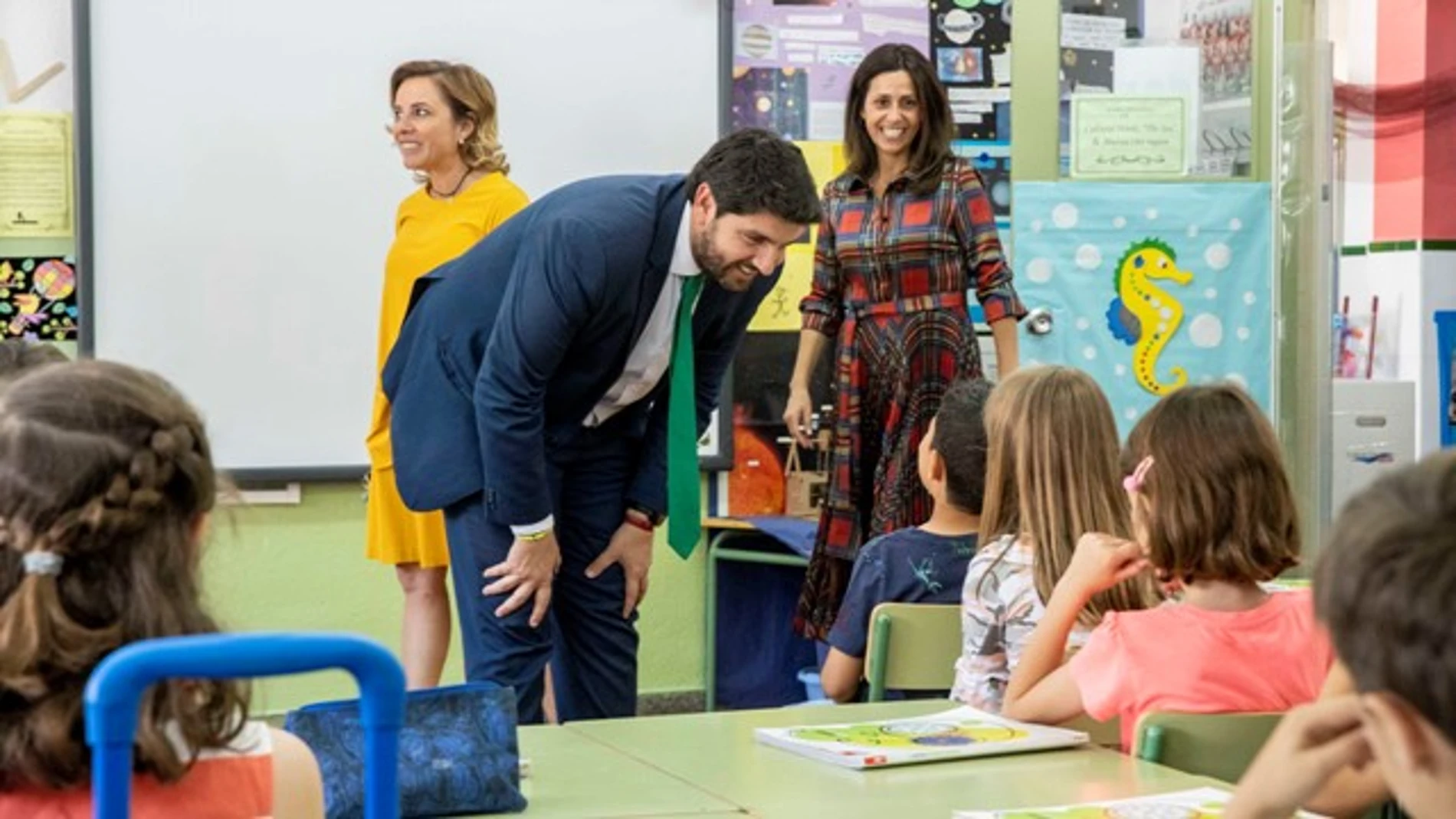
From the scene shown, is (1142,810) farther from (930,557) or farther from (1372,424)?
(1372,424)

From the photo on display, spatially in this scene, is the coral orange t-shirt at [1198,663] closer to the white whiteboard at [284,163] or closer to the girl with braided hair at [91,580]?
the girl with braided hair at [91,580]

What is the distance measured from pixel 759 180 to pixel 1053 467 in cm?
66

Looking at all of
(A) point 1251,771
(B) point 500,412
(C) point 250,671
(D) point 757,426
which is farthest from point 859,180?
(C) point 250,671

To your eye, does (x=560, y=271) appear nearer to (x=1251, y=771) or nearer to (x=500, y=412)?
(x=500, y=412)

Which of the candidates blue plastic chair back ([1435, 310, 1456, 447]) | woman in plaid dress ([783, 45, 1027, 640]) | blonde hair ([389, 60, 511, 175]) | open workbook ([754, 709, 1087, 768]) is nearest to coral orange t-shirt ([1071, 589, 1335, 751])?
open workbook ([754, 709, 1087, 768])

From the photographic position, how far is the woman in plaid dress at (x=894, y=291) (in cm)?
487

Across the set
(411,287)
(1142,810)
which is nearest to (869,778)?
(1142,810)

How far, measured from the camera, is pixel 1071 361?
19.1 feet

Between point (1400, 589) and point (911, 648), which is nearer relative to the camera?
point (1400, 589)

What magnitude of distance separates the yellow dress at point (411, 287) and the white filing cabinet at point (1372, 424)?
2726 millimetres

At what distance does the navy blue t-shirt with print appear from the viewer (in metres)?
3.49

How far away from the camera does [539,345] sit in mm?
3406

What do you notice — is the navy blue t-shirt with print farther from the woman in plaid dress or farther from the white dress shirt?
the woman in plaid dress

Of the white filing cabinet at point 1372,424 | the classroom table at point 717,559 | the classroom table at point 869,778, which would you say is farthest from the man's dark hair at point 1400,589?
the white filing cabinet at point 1372,424
